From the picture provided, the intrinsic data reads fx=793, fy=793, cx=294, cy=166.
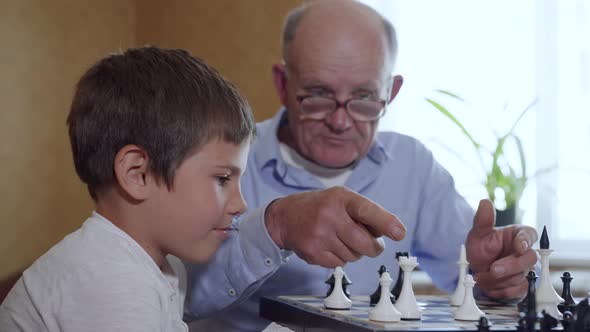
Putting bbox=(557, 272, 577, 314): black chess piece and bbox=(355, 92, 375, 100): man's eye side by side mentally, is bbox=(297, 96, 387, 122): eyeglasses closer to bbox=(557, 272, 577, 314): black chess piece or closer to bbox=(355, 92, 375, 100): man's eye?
bbox=(355, 92, 375, 100): man's eye

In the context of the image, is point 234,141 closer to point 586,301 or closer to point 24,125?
point 586,301

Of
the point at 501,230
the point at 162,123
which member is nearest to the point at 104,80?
the point at 162,123

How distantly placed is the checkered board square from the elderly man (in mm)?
163

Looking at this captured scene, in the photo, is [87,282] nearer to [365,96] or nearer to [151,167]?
[151,167]

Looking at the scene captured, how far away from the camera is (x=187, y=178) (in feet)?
4.51

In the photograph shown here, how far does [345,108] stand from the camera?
214cm

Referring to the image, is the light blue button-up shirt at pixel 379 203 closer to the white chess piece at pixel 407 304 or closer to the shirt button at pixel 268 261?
the shirt button at pixel 268 261

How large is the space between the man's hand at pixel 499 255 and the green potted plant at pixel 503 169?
5.63 ft

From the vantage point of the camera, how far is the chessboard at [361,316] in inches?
44.3

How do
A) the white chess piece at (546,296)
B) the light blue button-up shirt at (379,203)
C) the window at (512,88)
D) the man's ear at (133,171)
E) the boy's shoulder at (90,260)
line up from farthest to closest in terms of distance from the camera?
the window at (512,88) < the light blue button-up shirt at (379,203) < the white chess piece at (546,296) < the man's ear at (133,171) < the boy's shoulder at (90,260)

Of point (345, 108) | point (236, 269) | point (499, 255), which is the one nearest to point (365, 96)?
point (345, 108)

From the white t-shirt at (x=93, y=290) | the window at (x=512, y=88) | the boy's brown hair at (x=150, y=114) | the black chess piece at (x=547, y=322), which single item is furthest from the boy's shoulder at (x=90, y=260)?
the window at (x=512, y=88)

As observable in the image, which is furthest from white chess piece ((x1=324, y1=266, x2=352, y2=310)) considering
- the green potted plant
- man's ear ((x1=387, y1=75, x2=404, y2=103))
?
the green potted plant

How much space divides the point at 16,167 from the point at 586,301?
290 cm
